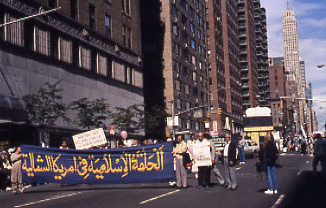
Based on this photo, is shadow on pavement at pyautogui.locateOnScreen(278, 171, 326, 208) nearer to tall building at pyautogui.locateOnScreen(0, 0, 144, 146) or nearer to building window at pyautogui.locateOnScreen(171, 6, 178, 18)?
tall building at pyautogui.locateOnScreen(0, 0, 144, 146)

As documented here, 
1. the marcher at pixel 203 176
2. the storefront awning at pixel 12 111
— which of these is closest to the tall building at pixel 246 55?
the storefront awning at pixel 12 111

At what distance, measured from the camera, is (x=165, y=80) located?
7019cm

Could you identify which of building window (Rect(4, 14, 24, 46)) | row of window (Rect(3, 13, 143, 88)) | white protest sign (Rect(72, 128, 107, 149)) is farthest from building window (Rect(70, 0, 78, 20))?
white protest sign (Rect(72, 128, 107, 149))

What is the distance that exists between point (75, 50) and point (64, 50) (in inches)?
92.0

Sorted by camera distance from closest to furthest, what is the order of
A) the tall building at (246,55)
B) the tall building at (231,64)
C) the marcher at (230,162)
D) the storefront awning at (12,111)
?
the marcher at (230,162) < the storefront awning at (12,111) < the tall building at (231,64) < the tall building at (246,55)

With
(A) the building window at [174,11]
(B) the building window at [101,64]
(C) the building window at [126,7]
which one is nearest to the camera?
(B) the building window at [101,64]

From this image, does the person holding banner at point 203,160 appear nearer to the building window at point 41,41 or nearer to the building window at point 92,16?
the building window at point 41,41

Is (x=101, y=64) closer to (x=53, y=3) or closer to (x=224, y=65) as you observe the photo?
(x=53, y=3)

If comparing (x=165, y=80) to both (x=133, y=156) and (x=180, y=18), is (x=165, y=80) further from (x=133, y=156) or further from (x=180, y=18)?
(x=133, y=156)

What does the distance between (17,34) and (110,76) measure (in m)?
14.7

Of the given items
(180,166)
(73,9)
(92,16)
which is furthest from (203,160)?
(92,16)

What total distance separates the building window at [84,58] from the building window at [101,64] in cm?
165

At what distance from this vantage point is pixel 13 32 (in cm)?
3050

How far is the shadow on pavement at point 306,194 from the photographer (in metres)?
12.2
